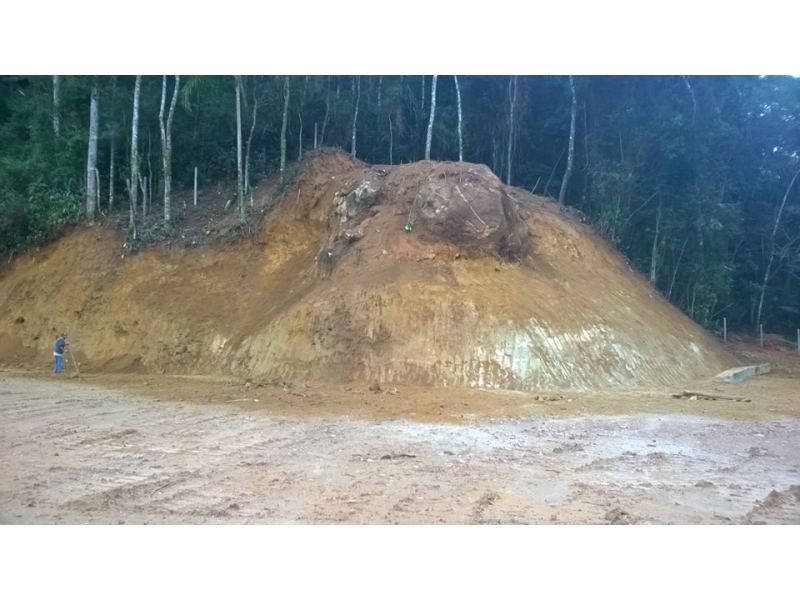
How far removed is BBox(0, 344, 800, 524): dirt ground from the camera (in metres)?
6.43

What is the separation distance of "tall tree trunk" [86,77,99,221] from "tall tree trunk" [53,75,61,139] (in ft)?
7.42

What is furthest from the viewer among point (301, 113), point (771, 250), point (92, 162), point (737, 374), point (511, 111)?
point (771, 250)

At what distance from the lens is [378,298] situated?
15844 millimetres

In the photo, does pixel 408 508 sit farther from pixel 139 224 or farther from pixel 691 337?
pixel 139 224

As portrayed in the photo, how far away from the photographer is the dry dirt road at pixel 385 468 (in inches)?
251

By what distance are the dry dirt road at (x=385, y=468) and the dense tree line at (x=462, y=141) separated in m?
12.5

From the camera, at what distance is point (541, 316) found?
52.1 ft

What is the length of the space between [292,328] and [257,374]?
144cm

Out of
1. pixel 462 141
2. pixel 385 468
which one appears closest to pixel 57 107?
pixel 462 141

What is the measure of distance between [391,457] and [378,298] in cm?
765

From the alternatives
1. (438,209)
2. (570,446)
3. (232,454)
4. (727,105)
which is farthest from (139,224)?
(727,105)

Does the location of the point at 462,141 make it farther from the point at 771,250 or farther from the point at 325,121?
the point at 771,250

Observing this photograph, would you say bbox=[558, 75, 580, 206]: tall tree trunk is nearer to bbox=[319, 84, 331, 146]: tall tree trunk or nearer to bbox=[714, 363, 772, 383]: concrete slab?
bbox=[714, 363, 772, 383]: concrete slab

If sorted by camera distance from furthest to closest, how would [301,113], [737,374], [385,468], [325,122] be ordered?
[325,122] → [301,113] → [737,374] → [385,468]
